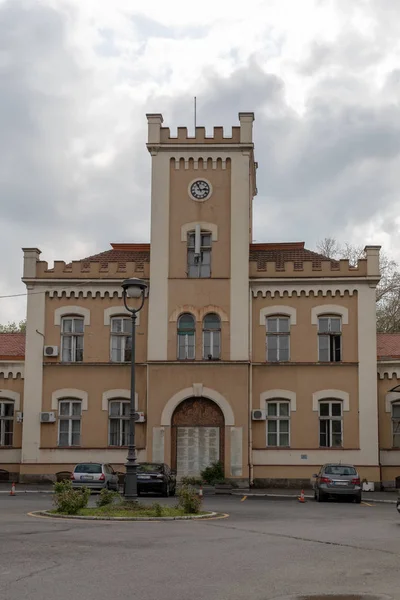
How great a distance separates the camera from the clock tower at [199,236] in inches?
1549

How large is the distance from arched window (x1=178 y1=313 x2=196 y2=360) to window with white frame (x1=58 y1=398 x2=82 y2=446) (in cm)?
502

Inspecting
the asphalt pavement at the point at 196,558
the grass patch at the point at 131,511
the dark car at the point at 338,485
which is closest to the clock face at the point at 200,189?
the dark car at the point at 338,485

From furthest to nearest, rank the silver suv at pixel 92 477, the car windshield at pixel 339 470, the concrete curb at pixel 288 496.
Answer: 1. the silver suv at pixel 92 477
2. the concrete curb at pixel 288 496
3. the car windshield at pixel 339 470

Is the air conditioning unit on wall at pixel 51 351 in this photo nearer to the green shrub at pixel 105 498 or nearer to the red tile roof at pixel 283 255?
the red tile roof at pixel 283 255

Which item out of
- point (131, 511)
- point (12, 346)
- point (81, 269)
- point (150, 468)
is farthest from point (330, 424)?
point (131, 511)

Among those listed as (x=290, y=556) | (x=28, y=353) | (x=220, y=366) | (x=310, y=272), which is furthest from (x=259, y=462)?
(x=290, y=556)

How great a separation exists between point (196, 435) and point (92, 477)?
654 cm

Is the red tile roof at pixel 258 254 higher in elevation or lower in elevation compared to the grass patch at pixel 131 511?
higher

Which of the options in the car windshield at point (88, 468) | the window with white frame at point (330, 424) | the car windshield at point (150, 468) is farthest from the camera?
the window with white frame at point (330, 424)

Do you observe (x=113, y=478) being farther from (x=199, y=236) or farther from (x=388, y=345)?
(x=388, y=345)

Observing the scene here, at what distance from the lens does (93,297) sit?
4041 centimetres

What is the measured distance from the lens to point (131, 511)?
21.9 metres

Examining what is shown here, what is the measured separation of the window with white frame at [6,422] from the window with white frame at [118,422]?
15.5 feet

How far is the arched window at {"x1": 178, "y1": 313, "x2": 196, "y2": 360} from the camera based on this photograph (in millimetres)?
39375
